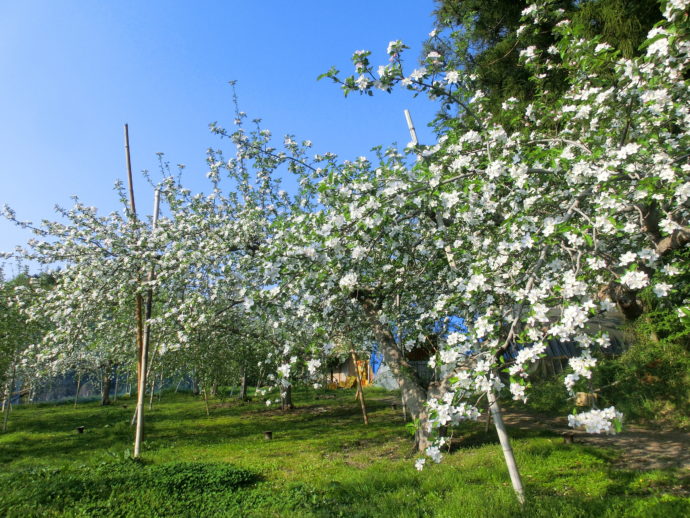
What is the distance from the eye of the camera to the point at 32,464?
9.67 meters

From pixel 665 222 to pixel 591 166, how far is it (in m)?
0.82

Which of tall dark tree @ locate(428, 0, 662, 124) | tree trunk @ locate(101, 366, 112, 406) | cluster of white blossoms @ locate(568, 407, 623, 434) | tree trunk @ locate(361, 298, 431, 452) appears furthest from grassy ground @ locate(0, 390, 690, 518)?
tree trunk @ locate(101, 366, 112, 406)

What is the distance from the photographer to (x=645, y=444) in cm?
853

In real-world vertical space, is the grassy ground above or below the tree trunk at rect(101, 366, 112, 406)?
below

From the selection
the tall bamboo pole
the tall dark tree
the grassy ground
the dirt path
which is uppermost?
the tall dark tree

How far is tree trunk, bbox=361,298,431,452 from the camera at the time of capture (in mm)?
8297

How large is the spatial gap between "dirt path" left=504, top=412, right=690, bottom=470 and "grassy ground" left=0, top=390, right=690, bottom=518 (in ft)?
1.50

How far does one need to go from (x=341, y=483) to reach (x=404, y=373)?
246cm

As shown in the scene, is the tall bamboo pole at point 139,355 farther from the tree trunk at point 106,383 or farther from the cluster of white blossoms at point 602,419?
the tree trunk at point 106,383

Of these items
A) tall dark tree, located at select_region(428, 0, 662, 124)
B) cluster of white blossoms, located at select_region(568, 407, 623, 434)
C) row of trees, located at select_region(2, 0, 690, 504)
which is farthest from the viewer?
tall dark tree, located at select_region(428, 0, 662, 124)

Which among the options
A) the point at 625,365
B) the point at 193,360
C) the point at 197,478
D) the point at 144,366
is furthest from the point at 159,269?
the point at 625,365

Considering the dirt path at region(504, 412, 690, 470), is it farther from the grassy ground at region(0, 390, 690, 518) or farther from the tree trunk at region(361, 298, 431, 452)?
the tree trunk at region(361, 298, 431, 452)

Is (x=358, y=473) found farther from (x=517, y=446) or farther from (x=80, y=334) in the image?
(x=80, y=334)

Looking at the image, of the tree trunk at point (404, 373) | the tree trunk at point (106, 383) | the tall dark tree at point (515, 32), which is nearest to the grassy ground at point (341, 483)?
the tree trunk at point (404, 373)
